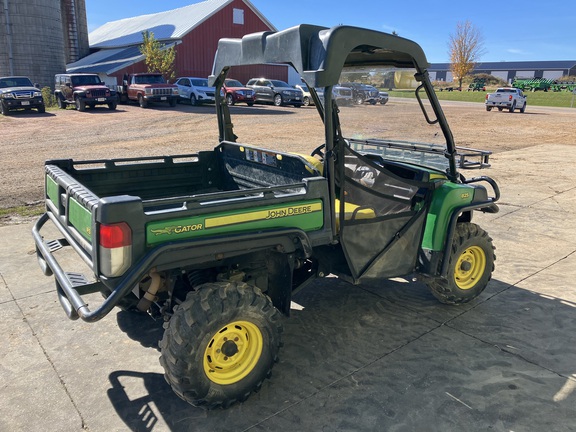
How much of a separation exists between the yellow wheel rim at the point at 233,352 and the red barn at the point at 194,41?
99.3 ft

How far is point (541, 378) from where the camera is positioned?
10.4ft

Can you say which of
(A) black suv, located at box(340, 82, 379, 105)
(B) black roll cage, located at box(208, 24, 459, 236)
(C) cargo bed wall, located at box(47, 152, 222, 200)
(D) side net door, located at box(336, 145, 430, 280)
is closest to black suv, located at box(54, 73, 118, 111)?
(C) cargo bed wall, located at box(47, 152, 222, 200)

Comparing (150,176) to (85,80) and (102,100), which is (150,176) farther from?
(85,80)

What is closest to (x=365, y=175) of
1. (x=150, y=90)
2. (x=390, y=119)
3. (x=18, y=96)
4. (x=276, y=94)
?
(x=390, y=119)

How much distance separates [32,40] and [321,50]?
3322 centimetres

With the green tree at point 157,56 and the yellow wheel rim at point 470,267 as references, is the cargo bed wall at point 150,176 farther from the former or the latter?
the green tree at point 157,56

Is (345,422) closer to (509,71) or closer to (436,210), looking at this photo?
(436,210)

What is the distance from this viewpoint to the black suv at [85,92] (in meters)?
21.7

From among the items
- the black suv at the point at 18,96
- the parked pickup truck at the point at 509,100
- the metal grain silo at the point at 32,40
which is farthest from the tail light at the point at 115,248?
the metal grain silo at the point at 32,40

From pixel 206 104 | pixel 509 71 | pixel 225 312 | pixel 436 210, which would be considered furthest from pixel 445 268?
pixel 509 71

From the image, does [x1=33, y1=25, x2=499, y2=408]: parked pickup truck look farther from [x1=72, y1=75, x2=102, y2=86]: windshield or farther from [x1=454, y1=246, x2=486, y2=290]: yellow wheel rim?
[x1=72, y1=75, x2=102, y2=86]: windshield

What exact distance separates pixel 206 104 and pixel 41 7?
13761 mm

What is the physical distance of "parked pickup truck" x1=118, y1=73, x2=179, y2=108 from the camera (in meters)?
Result: 23.4

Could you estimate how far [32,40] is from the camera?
98.8 feet
